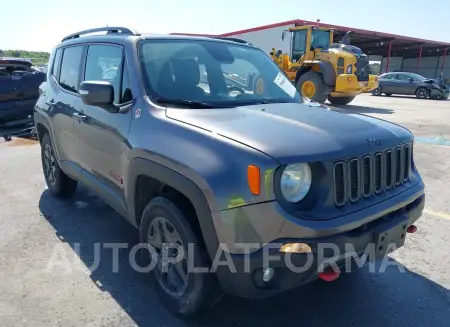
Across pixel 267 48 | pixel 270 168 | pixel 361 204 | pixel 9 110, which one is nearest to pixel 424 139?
pixel 361 204

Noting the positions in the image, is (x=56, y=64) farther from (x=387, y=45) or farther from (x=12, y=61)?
(x=387, y=45)

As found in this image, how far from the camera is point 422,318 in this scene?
275 centimetres

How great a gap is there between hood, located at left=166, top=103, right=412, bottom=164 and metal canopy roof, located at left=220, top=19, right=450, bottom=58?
75.7 feet

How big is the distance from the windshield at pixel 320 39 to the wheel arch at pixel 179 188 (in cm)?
1388

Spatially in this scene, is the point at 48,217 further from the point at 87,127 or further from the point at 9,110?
the point at 9,110

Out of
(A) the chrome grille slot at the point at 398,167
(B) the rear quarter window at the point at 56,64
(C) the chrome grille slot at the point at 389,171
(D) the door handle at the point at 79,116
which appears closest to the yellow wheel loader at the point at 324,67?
(B) the rear quarter window at the point at 56,64

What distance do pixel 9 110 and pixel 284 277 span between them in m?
8.95

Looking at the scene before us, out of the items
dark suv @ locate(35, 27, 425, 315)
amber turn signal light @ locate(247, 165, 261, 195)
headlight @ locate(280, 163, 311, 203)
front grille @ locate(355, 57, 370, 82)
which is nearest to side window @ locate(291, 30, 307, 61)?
front grille @ locate(355, 57, 370, 82)

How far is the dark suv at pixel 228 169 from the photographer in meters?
2.14

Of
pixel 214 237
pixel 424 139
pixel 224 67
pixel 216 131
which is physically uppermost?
pixel 224 67

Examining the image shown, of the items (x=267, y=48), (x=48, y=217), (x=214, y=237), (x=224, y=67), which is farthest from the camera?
(x=267, y=48)

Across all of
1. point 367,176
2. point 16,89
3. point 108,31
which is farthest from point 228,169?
point 16,89

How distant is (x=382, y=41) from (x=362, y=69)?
21.3 m

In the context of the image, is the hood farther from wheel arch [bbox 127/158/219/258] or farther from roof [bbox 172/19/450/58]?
roof [bbox 172/19/450/58]
